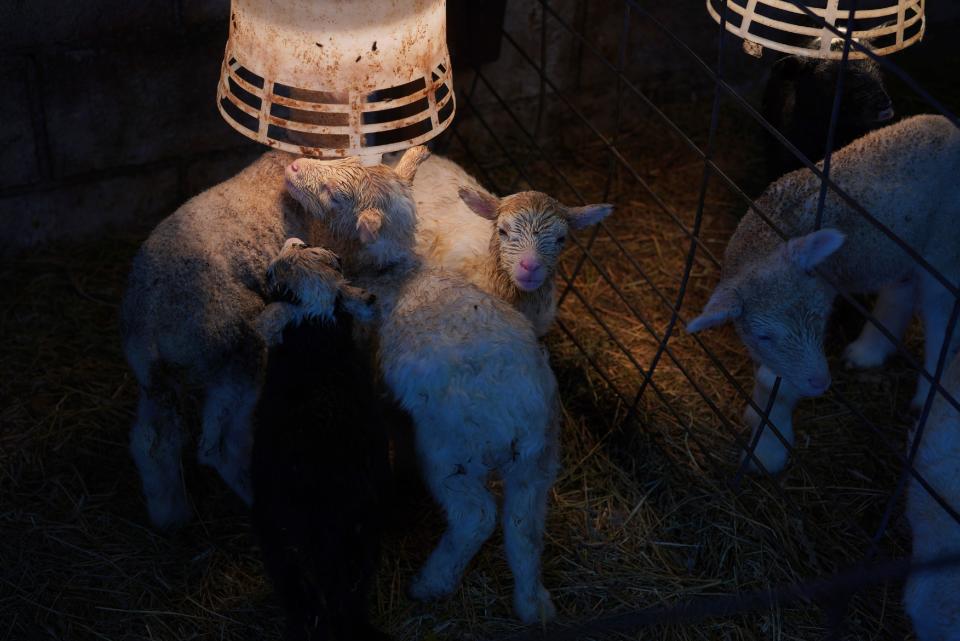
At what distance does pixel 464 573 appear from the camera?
12.9ft

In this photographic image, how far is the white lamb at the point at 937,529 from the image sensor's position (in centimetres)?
332

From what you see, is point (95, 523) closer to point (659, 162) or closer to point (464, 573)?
point (464, 573)

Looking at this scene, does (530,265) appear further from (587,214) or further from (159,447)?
(159,447)

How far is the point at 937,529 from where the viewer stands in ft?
11.2

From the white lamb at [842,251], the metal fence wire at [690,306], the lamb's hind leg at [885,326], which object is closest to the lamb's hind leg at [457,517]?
the metal fence wire at [690,306]

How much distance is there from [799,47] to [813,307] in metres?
1.07

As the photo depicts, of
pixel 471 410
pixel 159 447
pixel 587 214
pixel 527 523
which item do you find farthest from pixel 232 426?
pixel 587 214

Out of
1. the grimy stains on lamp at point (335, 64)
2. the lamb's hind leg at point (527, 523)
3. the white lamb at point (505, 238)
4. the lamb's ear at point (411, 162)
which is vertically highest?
the grimy stains on lamp at point (335, 64)

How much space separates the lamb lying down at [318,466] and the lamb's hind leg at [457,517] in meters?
0.22

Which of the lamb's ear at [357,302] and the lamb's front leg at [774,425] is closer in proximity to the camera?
the lamb's ear at [357,302]

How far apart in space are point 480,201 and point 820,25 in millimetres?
1523

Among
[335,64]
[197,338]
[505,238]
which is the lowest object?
[197,338]

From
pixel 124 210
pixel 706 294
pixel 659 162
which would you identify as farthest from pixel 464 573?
pixel 659 162

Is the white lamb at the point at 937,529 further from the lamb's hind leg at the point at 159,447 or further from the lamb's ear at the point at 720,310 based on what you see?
the lamb's hind leg at the point at 159,447
